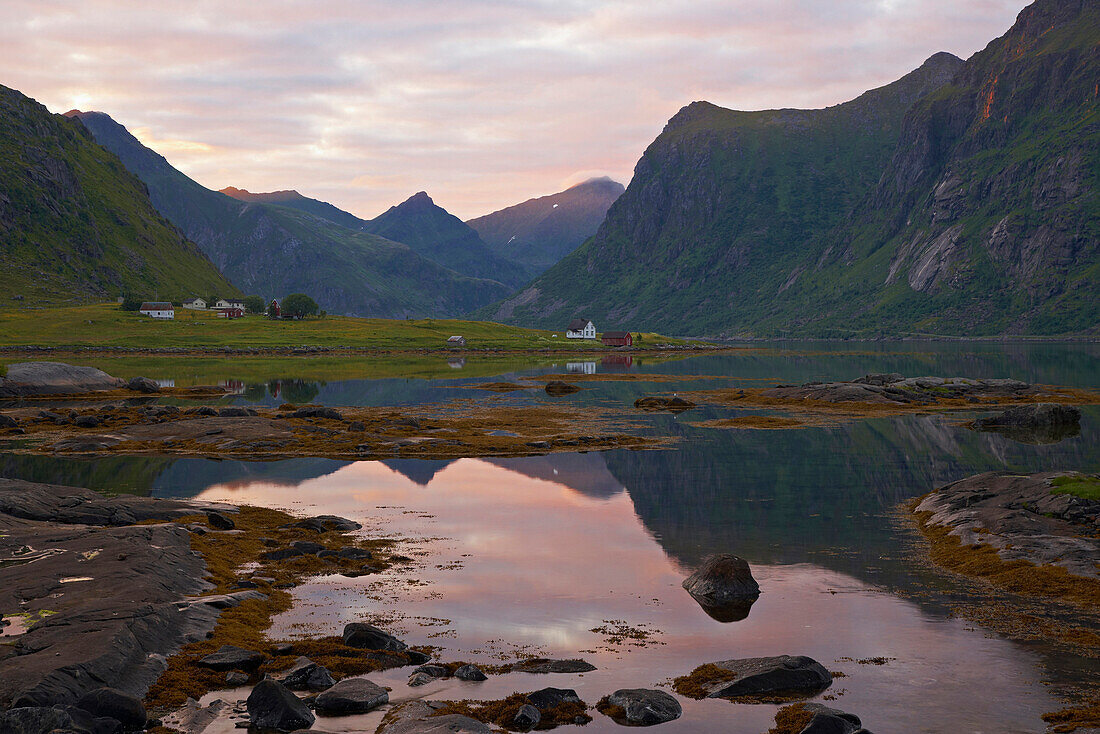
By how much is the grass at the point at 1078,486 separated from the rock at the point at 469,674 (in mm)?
26860

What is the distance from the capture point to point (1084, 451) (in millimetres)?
56812

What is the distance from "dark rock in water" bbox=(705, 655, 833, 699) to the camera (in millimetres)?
19438

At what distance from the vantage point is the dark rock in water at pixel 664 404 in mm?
85000

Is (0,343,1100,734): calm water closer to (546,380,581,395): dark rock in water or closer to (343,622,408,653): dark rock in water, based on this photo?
(343,622,408,653): dark rock in water

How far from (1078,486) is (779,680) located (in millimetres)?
22866

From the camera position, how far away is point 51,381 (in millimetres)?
95500

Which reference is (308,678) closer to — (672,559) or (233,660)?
(233,660)

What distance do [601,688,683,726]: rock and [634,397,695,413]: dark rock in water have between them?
6596cm

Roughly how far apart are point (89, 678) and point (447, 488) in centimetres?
2699

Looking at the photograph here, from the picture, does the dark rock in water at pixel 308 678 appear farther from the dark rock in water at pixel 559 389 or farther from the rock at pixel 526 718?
the dark rock in water at pixel 559 389

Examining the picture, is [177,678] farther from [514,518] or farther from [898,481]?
[898,481]

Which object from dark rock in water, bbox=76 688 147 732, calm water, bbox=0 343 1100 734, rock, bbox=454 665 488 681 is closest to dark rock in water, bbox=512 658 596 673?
calm water, bbox=0 343 1100 734

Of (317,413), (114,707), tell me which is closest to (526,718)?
(114,707)

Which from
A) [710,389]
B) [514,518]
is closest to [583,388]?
[710,389]
